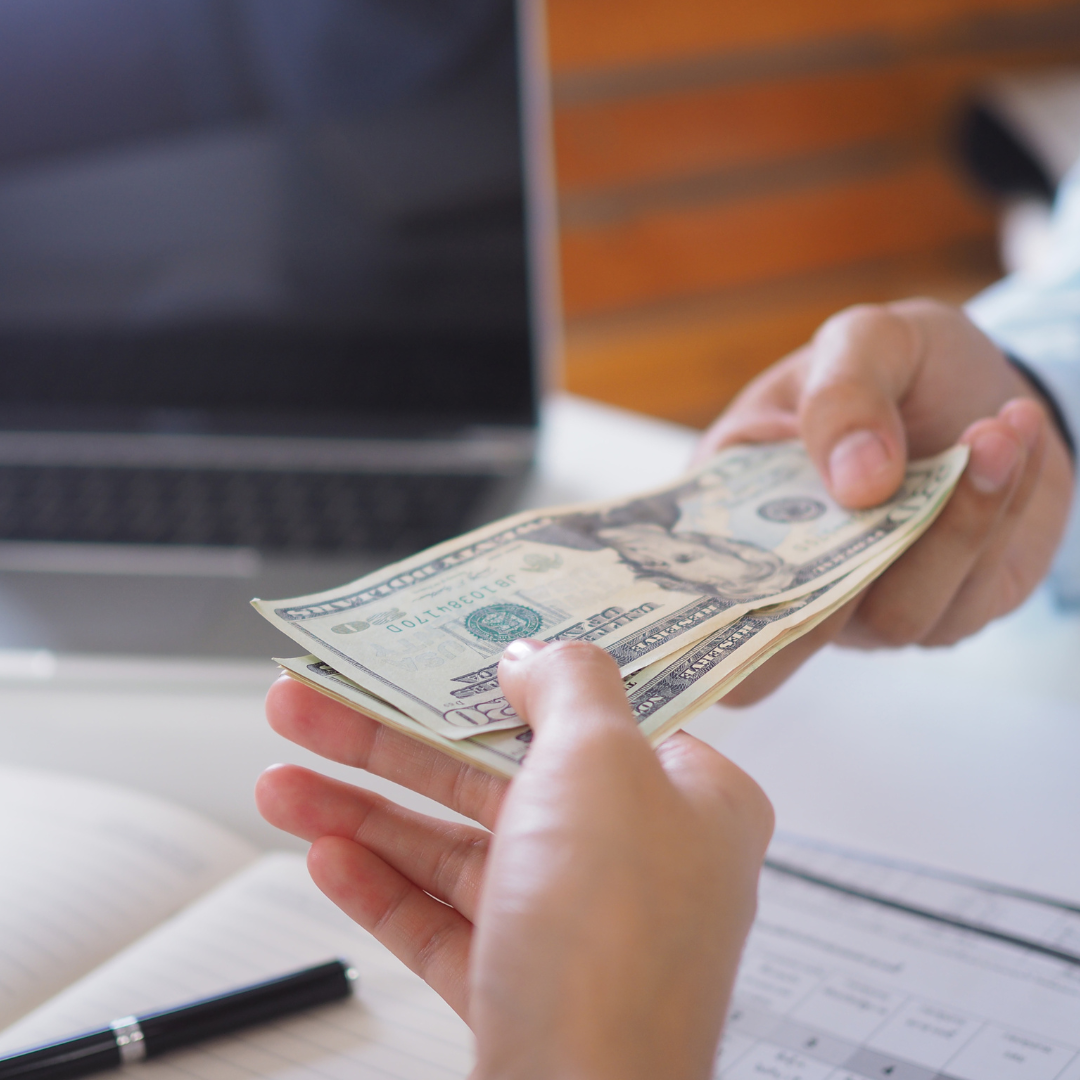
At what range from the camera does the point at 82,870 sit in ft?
1.89

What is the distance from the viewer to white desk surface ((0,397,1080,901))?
1.94 feet

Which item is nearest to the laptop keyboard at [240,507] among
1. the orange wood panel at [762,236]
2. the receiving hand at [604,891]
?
the receiving hand at [604,891]

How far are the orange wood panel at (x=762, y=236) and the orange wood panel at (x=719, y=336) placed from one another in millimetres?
52

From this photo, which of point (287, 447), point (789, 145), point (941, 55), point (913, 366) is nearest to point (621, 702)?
point (913, 366)

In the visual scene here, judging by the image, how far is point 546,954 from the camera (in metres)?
0.32

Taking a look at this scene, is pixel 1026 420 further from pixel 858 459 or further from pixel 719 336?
pixel 719 336

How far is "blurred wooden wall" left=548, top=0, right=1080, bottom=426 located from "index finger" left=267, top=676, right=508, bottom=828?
200 cm

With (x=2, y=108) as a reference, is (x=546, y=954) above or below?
below

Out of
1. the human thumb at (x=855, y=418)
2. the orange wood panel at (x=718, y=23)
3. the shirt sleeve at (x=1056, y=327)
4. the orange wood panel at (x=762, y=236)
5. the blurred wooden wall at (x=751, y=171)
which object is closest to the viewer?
the human thumb at (x=855, y=418)

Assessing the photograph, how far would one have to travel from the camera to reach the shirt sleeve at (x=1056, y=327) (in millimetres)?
831

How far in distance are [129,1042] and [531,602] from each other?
11.4 inches

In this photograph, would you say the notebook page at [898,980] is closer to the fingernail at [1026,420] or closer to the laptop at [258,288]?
the fingernail at [1026,420]

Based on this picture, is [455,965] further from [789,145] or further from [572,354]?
[789,145]

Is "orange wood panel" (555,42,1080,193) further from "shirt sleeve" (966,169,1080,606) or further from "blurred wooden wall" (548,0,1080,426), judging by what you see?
"shirt sleeve" (966,169,1080,606)
